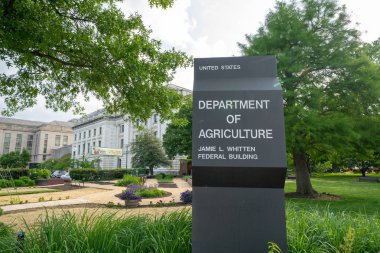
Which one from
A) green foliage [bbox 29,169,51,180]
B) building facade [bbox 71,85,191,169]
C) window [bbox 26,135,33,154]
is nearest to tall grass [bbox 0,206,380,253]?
green foliage [bbox 29,169,51,180]

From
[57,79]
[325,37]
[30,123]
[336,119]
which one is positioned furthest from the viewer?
[30,123]

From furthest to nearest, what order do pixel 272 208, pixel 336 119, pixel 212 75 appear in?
pixel 336 119, pixel 212 75, pixel 272 208

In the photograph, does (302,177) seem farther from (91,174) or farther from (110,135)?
(110,135)

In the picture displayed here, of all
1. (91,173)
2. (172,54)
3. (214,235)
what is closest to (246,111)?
(214,235)

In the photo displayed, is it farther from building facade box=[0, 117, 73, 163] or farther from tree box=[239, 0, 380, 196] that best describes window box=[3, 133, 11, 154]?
tree box=[239, 0, 380, 196]

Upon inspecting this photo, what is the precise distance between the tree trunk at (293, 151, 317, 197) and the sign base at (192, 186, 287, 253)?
12991 millimetres

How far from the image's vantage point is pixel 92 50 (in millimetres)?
7516

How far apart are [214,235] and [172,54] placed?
21.5ft

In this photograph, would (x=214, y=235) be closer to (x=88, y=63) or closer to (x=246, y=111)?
(x=246, y=111)

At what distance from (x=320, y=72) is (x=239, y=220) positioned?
12384 mm

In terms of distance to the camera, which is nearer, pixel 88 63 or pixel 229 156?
pixel 229 156

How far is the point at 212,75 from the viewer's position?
3145mm

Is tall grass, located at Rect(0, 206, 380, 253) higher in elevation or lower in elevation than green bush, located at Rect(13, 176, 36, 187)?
higher

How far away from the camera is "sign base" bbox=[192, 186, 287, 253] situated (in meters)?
2.76
